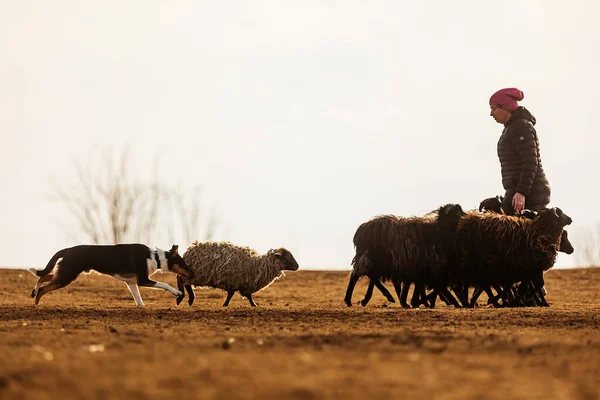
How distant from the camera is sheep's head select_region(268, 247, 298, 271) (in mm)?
17781

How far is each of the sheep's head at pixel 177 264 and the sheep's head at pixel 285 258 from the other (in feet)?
5.46

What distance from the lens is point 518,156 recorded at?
621 inches

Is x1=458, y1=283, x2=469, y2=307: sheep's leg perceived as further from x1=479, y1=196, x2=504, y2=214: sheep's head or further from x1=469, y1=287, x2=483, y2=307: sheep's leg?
x1=479, y1=196, x2=504, y2=214: sheep's head

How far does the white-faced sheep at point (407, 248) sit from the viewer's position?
1516 cm

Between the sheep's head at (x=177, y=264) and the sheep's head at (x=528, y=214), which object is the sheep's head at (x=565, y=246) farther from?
the sheep's head at (x=177, y=264)

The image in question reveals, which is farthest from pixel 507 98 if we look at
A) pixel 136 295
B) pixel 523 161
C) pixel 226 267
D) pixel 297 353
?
pixel 297 353

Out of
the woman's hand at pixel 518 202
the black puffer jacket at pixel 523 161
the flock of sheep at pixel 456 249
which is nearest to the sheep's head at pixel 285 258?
the flock of sheep at pixel 456 249

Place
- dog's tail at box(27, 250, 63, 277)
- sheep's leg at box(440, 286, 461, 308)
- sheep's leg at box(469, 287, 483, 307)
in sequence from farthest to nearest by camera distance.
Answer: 1. dog's tail at box(27, 250, 63, 277)
2. sheep's leg at box(469, 287, 483, 307)
3. sheep's leg at box(440, 286, 461, 308)

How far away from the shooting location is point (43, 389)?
5.76 meters

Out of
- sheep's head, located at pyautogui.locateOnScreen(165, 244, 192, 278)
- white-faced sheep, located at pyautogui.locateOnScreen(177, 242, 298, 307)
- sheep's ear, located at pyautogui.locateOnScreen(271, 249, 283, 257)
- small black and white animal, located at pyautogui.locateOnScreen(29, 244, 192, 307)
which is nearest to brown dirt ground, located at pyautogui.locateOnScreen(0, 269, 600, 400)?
small black and white animal, located at pyautogui.locateOnScreen(29, 244, 192, 307)

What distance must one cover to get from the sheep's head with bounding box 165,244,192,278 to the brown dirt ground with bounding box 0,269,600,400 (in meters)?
2.59

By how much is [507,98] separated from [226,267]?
5492 millimetres

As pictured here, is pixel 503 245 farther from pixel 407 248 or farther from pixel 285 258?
pixel 285 258

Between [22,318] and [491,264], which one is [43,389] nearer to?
[22,318]
